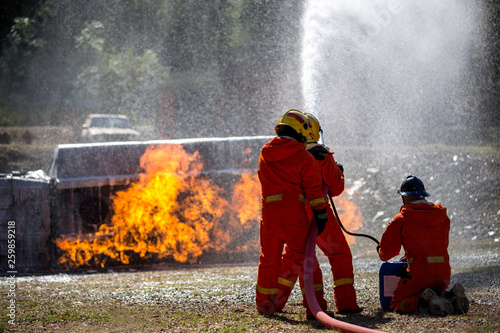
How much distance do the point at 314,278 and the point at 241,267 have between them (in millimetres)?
4298

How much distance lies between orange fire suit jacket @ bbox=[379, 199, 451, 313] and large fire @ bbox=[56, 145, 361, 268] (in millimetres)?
5749

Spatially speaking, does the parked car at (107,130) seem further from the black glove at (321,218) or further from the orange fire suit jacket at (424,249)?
the orange fire suit jacket at (424,249)

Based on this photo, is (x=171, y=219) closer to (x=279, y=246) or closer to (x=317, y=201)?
(x=279, y=246)

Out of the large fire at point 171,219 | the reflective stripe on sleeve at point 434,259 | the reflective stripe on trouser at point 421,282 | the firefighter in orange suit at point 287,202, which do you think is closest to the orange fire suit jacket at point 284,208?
the firefighter in orange suit at point 287,202

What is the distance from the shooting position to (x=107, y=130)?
20375 mm

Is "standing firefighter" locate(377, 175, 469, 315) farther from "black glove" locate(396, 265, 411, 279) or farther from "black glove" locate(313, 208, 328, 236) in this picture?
"black glove" locate(313, 208, 328, 236)

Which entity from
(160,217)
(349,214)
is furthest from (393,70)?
(160,217)

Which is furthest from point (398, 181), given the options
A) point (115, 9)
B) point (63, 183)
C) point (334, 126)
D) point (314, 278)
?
point (115, 9)

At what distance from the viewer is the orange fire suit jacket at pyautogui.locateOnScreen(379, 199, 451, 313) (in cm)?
471

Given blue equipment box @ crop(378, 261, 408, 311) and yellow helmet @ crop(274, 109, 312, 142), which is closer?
blue equipment box @ crop(378, 261, 408, 311)

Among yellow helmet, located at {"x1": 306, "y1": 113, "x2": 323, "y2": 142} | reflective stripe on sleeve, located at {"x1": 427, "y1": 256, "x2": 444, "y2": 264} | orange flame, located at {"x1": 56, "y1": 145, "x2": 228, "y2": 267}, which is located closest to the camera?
reflective stripe on sleeve, located at {"x1": 427, "y1": 256, "x2": 444, "y2": 264}

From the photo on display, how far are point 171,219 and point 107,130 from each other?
36.8 ft

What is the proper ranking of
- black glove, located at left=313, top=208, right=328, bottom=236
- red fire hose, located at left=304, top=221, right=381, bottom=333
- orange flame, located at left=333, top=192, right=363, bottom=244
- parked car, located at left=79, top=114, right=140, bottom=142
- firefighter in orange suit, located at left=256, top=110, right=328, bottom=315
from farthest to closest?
parked car, located at left=79, top=114, right=140, bottom=142, orange flame, located at left=333, top=192, right=363, bottom=244, firefighter in orange suit, located at left=256, top=110, right=328, bottom=315, black glove, located at left=313, top=208, right=328, bottom=236, red fire hose, located at left=304, top=221, right=381, bottom=333

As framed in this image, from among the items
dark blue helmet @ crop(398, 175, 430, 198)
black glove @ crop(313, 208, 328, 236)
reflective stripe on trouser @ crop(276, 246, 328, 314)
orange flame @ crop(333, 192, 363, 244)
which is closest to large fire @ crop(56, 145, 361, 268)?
orange flame @ crop(333, 192, 363, 244)
